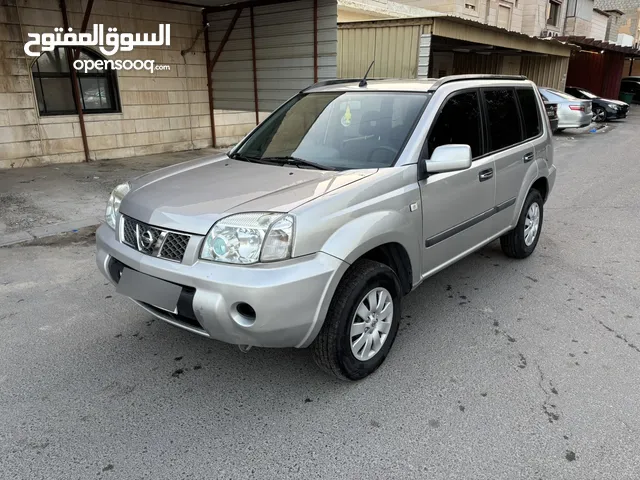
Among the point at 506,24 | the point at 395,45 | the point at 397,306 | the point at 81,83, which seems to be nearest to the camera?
the point at 397,306

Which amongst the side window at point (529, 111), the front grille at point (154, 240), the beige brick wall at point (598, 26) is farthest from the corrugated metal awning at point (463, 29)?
the beige brick wall at point (598, 26)

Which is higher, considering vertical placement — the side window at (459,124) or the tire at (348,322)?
the side window at (459,124)

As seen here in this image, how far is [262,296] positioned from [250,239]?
31 cm

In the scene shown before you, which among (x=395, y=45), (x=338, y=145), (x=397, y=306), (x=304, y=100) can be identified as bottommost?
(x=397, y=306)

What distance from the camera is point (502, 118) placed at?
13.9 feet

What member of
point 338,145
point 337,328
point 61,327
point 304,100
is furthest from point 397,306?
point 61,327

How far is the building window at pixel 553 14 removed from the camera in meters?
31.1

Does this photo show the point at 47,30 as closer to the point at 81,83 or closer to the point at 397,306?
the point at 81,83

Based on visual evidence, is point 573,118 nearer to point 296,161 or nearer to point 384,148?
point 384,148

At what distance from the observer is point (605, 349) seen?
3359 millimetres

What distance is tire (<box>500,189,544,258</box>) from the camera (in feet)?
15.5

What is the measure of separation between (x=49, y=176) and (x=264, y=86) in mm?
4478

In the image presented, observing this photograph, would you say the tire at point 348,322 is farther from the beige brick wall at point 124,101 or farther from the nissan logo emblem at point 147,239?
the beige brick wall at point 124,101

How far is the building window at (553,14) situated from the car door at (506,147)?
31.8 m
